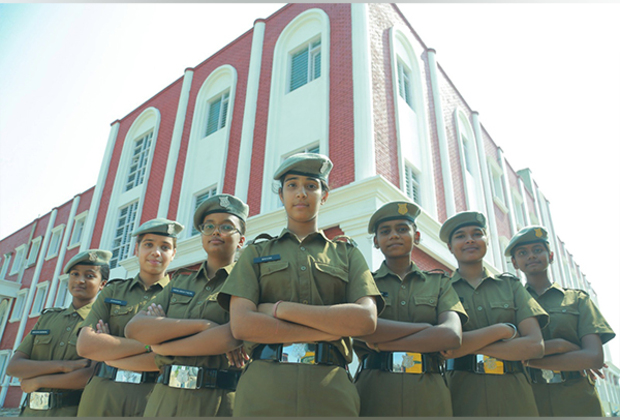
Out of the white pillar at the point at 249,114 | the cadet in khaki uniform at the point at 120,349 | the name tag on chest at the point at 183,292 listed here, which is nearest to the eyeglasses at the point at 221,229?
the name tag on chest at the point at 183,292

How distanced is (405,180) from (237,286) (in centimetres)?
729

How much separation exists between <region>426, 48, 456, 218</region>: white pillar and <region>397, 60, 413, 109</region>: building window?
100cm

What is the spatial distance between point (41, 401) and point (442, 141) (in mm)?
9885

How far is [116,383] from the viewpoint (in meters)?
2.71

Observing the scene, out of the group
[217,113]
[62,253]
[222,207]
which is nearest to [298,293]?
[222,207]

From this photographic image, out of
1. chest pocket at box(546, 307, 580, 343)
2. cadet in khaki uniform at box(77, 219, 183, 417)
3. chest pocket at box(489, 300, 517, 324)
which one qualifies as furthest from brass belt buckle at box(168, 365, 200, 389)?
chest pocket at box(546, 307, 580, 343)

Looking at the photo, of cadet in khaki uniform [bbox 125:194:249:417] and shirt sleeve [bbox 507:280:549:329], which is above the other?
shirt sleeve [bbox 507:280:549:329]

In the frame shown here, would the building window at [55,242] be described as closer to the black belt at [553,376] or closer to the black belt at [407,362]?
the black belt at [407,362]

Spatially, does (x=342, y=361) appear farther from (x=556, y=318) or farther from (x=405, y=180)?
(x=405, y=180)

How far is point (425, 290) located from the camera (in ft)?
8.36

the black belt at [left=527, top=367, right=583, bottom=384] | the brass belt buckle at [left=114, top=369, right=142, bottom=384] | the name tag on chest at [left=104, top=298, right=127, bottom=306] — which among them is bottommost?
the brass belt buckle at [left=114, top=369, right=142, bottom=384]

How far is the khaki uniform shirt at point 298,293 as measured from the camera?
1840 millimetres

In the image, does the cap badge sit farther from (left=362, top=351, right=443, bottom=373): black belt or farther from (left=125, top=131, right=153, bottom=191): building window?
(left=125, top=131, right=153, bottom=191): building window

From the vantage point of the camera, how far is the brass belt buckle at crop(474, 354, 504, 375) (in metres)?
2.43
